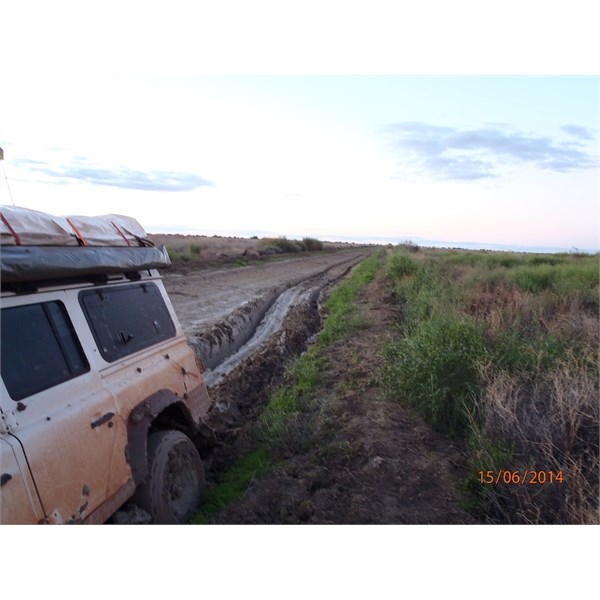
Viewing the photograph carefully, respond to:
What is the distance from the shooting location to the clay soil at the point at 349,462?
12.9 ft

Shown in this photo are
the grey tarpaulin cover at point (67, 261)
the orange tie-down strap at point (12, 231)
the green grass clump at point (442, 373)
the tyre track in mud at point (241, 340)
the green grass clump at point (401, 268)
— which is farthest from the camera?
the green grass clump at point (401, 268)

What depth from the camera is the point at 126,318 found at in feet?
12.9

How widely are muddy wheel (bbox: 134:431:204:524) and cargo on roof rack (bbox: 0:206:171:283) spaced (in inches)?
52.7

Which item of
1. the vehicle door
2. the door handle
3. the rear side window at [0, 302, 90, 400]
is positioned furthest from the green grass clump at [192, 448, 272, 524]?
the rear side window at [0, 302, 90, 400]

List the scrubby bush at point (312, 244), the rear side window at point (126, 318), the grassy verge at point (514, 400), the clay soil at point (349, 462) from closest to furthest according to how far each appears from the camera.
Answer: the rear side window at point (126, 318), the grassy verge at point (514, 400), the clay soil at point (349, 462), the scrubby bush at point (312, 244)

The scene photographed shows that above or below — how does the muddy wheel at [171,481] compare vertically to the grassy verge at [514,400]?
above

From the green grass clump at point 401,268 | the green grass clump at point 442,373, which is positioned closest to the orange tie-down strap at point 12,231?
the green grass clump at point 442,373

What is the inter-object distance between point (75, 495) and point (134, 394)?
0.89 meters

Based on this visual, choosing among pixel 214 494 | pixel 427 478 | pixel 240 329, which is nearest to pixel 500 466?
pixel 427 478

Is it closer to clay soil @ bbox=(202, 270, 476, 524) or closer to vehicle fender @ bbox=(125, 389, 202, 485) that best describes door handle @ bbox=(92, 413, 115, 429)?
vehicle fender @ bbox=(125, 389, 202, 485)

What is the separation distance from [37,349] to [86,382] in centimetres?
39

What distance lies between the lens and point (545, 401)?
471 cm

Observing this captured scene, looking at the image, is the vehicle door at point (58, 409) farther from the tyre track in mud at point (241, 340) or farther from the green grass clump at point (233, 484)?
the tyre track in mud at point (241, 340)
